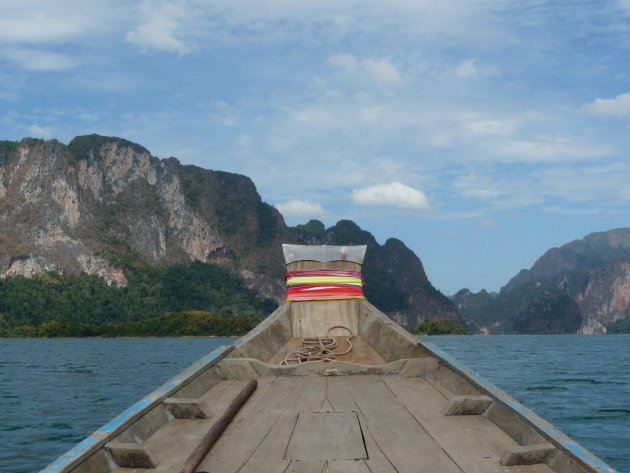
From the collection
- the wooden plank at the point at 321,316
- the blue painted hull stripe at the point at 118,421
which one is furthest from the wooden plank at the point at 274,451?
the wooden plank at the point at 321,316

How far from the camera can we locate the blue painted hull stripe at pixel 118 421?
10.4 feet

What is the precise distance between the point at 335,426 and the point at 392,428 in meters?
0.36

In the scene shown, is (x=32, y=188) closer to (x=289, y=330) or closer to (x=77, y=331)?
(x=77, y=331)

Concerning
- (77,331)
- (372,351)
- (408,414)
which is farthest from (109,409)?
(77,331)

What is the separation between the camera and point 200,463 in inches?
139

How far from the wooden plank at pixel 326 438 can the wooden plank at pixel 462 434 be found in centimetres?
46

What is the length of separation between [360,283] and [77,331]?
121 metres

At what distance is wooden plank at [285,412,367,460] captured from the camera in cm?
365

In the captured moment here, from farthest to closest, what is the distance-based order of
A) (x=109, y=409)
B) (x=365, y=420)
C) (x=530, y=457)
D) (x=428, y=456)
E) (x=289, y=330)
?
(x=109, y=409) → (x=289, y=330) → (x=365, y=420) → (x=428, y=456) → (x=530, y=457)

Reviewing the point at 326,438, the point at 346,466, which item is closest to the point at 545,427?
the point at 346,466

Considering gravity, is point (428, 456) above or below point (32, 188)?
below

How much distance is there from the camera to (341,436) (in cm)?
399

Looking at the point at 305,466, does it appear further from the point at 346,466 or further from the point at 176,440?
the point at 176,440

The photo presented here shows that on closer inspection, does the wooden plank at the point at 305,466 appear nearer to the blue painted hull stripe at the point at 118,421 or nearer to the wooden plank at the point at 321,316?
the blue painted hull stripe at the point at 118,421
